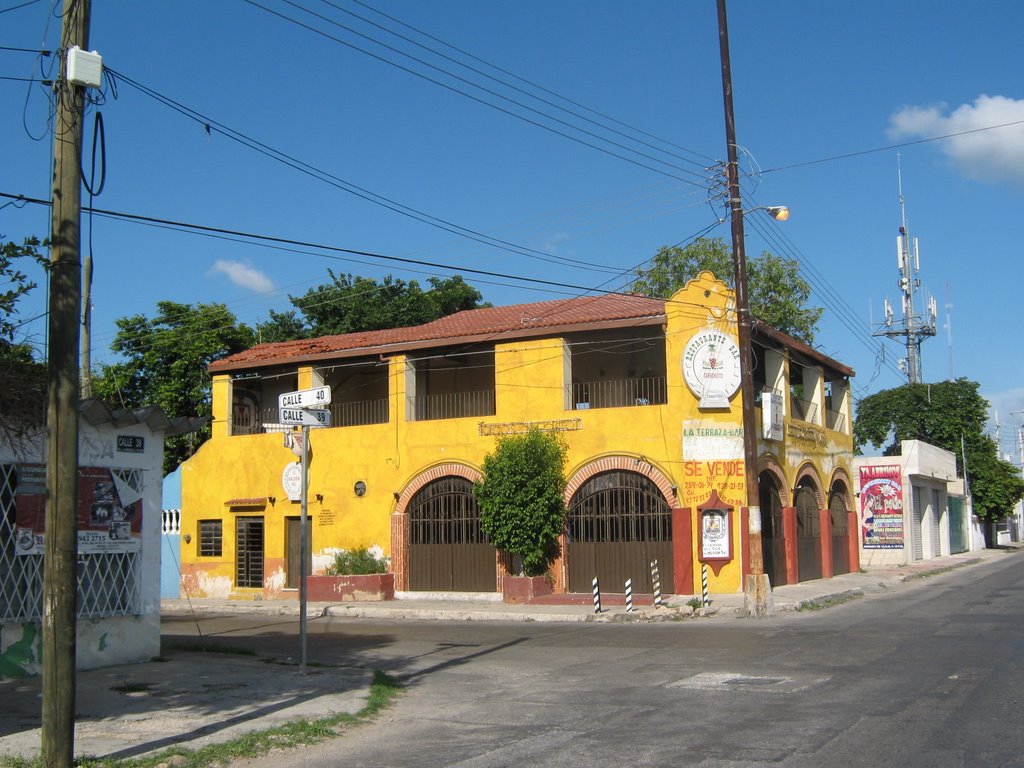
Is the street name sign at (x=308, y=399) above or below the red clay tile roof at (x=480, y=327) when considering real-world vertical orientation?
below

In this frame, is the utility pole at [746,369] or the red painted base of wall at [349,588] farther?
the red painted base of wall at [349,588]

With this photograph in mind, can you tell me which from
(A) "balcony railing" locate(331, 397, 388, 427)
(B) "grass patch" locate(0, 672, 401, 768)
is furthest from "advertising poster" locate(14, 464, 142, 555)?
(A) "balcony railing" locate(331, 397, 388, 427)

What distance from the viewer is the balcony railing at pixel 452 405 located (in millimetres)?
28531

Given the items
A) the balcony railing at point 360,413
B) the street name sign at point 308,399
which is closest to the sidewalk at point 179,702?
the street name sign at point 308,399

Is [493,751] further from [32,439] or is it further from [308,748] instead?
[32,439]

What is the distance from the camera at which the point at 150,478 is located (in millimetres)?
13398

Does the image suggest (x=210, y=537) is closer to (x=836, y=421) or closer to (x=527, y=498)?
(x=527, y=498)

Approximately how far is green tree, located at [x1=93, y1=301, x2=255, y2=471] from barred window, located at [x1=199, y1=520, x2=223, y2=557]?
27.2ft

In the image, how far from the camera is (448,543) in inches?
1068

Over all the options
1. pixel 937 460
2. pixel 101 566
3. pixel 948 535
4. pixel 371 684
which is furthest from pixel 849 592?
pixel 948 535

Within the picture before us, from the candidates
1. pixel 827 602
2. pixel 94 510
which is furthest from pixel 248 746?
pixel 827 602

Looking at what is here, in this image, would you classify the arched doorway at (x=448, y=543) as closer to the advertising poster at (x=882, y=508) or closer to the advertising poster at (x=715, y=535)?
the advertising poster at (x=715, y=535)

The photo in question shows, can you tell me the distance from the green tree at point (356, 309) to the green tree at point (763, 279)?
10.4 m

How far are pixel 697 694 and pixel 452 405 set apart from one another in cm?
1918
